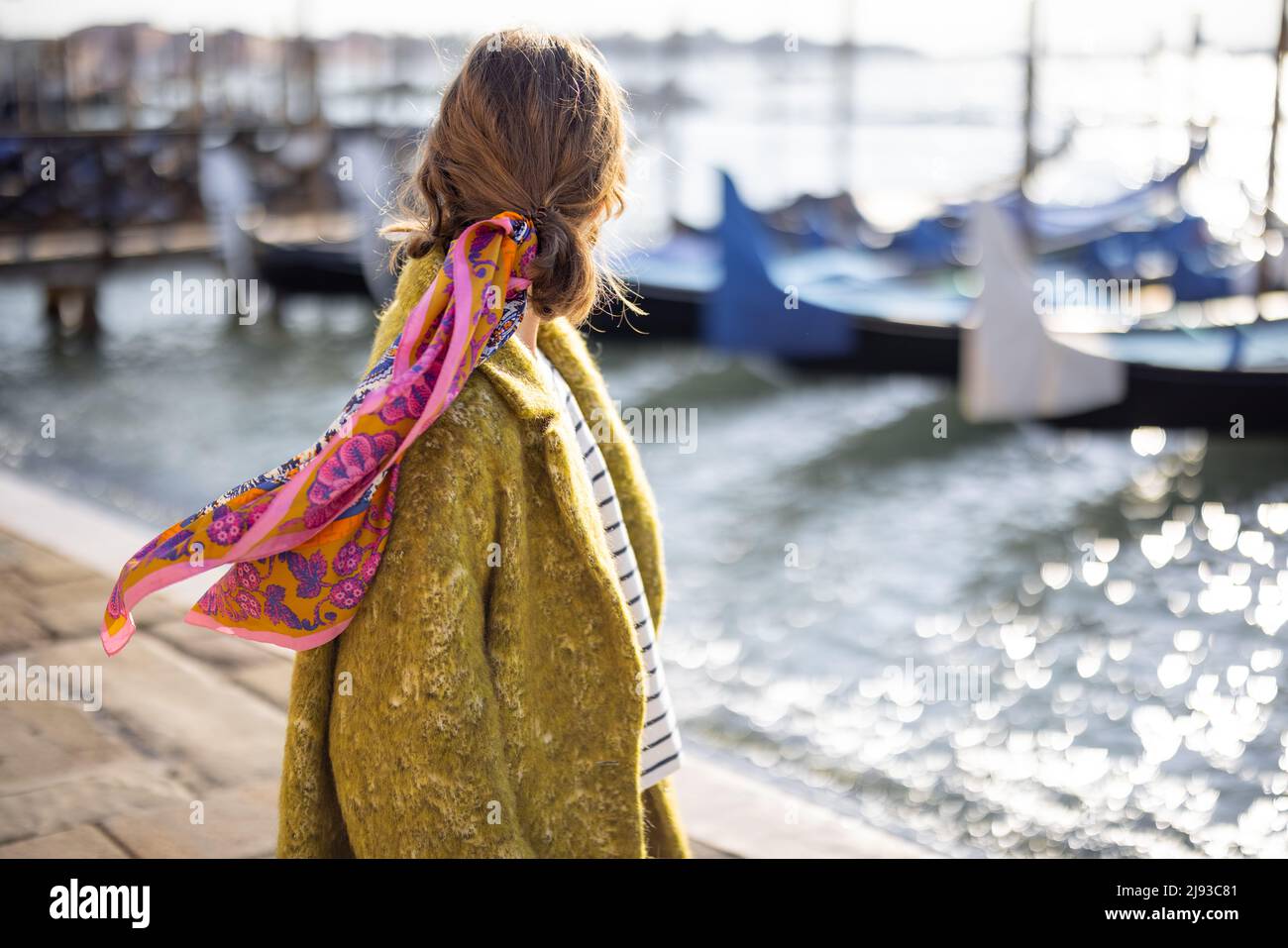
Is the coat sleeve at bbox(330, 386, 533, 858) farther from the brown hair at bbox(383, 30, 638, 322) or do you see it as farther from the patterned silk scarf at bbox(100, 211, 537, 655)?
the brown hair at bbox(383, 30, 638, 322)

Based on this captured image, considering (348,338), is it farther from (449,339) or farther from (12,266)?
(449,339)

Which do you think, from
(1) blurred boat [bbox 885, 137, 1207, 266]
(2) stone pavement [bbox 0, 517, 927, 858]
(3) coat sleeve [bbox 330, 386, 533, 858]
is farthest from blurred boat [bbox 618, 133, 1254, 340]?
(3) coat sleeve [bbox 330, 386, 533, 858]

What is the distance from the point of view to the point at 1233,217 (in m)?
19.1

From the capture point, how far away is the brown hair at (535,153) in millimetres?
1228

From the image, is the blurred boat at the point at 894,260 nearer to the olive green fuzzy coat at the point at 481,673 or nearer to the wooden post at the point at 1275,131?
the wooden post at the point at 1275,131

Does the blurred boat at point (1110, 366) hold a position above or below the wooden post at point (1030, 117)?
below

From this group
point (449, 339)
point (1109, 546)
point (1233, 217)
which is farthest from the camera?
point (1233, 217)

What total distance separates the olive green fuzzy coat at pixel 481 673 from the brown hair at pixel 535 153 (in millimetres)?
79

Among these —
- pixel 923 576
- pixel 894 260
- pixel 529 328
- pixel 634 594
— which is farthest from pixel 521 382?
pixel 894 260

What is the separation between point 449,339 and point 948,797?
2754 mm

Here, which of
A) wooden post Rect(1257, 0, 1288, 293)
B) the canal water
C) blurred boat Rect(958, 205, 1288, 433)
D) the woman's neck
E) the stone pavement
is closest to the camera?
the woman's neck

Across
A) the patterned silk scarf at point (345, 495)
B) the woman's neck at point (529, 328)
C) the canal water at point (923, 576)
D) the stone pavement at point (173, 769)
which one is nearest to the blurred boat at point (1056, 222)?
the canal water at point (923, 576)

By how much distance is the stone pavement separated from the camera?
2.44m
